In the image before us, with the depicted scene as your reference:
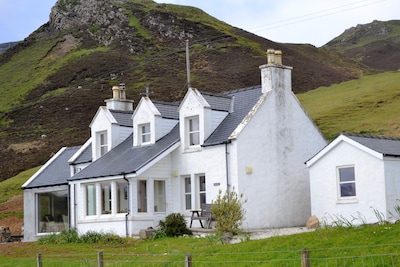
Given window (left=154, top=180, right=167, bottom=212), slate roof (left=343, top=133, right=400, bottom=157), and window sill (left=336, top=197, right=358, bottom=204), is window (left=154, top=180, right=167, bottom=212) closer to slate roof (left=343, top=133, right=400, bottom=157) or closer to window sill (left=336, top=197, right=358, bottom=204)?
window sill (left=336, top=197, right=358, bottom=204)

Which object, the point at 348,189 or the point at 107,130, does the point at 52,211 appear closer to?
the point at 107,130

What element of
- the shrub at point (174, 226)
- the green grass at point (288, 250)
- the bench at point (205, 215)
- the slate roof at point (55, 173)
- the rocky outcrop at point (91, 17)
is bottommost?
the green grass at point (288, 250)

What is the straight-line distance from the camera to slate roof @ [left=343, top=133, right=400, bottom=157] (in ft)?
92.6

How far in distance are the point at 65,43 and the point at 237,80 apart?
128 ft

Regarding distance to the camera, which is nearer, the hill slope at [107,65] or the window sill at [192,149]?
the window sill at [192,149]

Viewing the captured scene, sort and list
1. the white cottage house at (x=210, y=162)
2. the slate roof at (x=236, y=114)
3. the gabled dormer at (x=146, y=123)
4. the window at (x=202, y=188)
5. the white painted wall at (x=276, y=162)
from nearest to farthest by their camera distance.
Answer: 1. the white painted wall at (x=276, y=162)
2. the white cottage house at (x=210, y=162)
3. the slate roof at (x=236, y=114)
4. the window at (x=202, y=188)
5. the gabled dormer at (x=146, y=123)

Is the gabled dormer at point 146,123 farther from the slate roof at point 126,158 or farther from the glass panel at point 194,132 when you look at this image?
the glass panel at point 194,132

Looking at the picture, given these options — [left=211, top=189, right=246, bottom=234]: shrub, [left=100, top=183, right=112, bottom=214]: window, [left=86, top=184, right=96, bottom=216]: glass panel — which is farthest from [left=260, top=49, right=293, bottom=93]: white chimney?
[left=86, top=184, right=96, bottom=216]: glass panel

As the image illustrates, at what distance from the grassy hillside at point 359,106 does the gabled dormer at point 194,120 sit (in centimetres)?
1669

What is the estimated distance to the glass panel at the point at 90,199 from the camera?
35625mm

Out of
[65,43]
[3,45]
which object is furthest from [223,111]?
[3,45]

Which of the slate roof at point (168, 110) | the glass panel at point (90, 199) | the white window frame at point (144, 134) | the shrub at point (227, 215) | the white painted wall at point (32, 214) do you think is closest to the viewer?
the shrub at point (227, 215)

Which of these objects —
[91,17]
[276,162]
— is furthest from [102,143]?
[91,17]

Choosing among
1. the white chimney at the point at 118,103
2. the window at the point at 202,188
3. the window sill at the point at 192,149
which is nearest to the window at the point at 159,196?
the window at the point at 202,188
